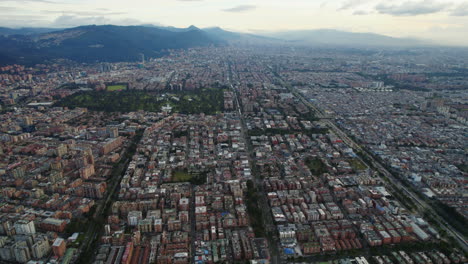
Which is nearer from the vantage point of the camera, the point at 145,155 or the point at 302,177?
the point at 302,177

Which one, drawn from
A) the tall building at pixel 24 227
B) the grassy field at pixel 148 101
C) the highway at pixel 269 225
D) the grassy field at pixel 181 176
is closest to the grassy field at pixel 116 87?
the grassy field at pixel 148 101

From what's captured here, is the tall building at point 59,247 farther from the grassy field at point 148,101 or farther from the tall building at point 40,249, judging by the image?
the grassy field at point 148,101

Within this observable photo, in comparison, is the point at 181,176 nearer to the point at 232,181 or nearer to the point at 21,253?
the point at 232,181

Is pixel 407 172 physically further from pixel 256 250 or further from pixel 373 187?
pixel 256 250

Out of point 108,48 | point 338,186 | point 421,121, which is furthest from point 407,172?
point 108,48

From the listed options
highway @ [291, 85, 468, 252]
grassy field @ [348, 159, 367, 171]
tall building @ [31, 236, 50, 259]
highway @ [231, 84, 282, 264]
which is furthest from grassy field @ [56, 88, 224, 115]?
tall building @ [31, 236, 50, 259]

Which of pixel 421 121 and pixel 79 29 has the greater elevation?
A: pixel 79 29

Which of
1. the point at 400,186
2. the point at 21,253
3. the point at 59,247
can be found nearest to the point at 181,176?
the point at 59,247
